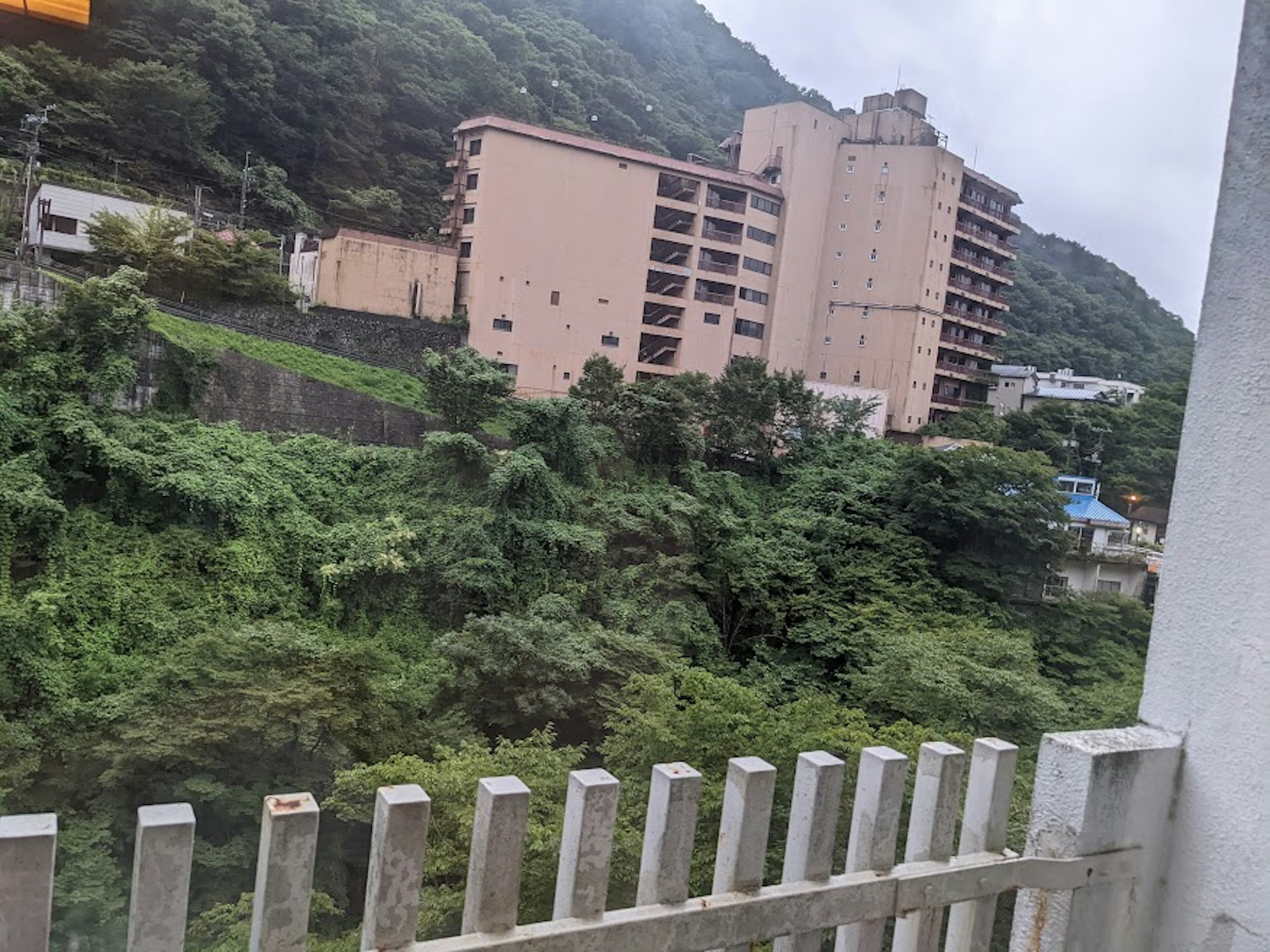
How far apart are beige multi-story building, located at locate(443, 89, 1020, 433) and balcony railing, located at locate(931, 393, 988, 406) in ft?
0.27

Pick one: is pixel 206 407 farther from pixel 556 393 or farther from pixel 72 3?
pixel 72 3

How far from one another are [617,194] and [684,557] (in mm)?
10960

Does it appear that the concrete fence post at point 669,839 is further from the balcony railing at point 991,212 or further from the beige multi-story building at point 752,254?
the balcony railing at point 991,212

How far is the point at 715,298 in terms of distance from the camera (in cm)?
2127

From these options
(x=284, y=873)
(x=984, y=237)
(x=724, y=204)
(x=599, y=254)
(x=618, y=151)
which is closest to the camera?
(x=284, y=873)

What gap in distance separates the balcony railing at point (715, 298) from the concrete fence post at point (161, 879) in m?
20.5

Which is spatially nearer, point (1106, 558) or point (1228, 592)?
point (1228, 592)

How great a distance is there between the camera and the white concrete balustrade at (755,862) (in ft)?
3.27

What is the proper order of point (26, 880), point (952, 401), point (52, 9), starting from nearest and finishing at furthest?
point (26, 880) → point (52, 9) → point (952, 401)

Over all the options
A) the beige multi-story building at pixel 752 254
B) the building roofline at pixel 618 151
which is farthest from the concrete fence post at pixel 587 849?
the building roofline at pixel 618 151

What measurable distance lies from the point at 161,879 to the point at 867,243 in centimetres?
2396

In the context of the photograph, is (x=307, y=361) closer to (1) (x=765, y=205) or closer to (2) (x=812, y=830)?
(1) (x=765, y=205)

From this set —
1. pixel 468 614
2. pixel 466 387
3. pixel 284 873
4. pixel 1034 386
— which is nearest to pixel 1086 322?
pixel 1034 386

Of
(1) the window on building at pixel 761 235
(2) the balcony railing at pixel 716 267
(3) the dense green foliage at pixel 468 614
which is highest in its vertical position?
(1) the window on building at pixel 761 235
